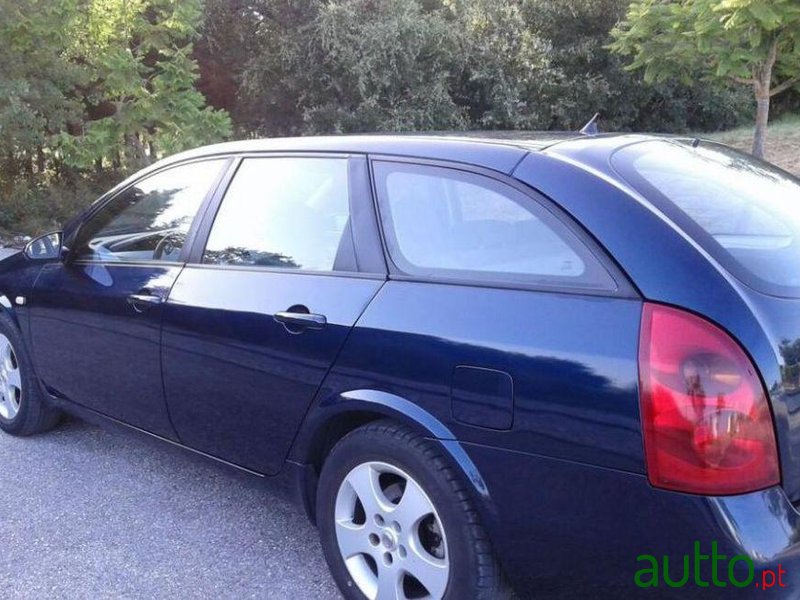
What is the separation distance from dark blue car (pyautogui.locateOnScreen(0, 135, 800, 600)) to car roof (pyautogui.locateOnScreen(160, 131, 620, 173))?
0.05 feet

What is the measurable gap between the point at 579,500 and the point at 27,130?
36.3ft

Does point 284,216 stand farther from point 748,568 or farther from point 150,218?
point 748,568

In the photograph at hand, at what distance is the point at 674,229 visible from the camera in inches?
87.4

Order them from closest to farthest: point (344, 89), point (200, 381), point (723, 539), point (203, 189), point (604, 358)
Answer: point (723, 539) < point (604, 358) < point (200, 381) < point (203, 189) < point (344, 89)

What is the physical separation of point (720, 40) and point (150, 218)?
31.6ft

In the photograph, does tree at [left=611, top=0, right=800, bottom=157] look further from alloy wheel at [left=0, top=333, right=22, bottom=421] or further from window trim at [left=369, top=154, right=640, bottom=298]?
alloy wheel at [left=0, top=333, right=22, bottom=421]

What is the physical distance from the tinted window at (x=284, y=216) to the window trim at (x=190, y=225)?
10 cm

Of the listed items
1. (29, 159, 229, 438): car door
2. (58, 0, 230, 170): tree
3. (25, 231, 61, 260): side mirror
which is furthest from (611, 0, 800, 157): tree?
(25, 231, 61, 260): side mirror

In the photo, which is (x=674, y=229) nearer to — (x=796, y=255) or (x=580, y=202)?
(x=580, y=202)

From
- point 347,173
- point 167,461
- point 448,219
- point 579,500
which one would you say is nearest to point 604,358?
point 579,500

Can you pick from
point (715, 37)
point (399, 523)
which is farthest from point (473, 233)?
point (715, 37)

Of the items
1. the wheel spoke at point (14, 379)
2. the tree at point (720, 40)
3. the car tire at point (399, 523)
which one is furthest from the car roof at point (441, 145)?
the tree at point (720, 40)

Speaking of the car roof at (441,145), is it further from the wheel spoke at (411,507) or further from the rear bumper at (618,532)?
the wheel spoke at (411,507)

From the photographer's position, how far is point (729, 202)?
2654 mm
